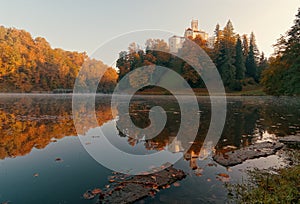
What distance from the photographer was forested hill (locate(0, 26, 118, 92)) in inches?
2665

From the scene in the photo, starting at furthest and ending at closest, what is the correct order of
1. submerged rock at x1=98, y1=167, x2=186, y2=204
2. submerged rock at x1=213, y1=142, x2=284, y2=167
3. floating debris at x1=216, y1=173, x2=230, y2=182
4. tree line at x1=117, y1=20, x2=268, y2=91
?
tree line at x1=117, y1=20, x2=268, y2=91 → submerged rock at x1=213, y1=142, x2=284, y2=167 → floating debris at x1=216, y1=173, x2=230, y2=182 → submerged rock at x1=98, y1=167, x2=186, y2=204

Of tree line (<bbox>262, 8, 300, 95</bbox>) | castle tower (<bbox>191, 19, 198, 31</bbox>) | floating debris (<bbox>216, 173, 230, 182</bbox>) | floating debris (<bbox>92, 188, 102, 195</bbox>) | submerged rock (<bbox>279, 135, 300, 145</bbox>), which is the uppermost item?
castle tower (<bbox>191, 19, 198, 31</bbox>)

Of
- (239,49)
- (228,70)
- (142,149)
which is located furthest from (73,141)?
(239,49)

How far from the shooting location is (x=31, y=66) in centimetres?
7406

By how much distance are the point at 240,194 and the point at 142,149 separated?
4.23 m

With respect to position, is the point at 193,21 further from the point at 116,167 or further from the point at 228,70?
the point at 116,167

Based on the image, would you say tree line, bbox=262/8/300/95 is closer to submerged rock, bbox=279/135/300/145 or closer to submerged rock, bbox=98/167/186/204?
submerged rock, bbox=279/135/300/145

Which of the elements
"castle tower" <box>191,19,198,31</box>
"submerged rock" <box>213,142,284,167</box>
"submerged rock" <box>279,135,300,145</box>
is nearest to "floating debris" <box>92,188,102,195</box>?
"submerged rock" <box>213,142,284,167</box>

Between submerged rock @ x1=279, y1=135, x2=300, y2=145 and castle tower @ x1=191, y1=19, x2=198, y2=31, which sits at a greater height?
castle tower @ x1=191, y1=19, x2=198, y2=31

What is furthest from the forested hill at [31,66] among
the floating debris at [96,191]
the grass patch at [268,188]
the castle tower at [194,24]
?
the grass patch at [268,188]

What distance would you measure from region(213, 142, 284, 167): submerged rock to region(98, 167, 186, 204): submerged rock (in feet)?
5.82

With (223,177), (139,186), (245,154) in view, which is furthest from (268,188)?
(139,186)

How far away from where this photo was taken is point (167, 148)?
758cm

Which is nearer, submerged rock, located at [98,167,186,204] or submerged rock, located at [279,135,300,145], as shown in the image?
submerged rock, located at [98,167,186,204]
